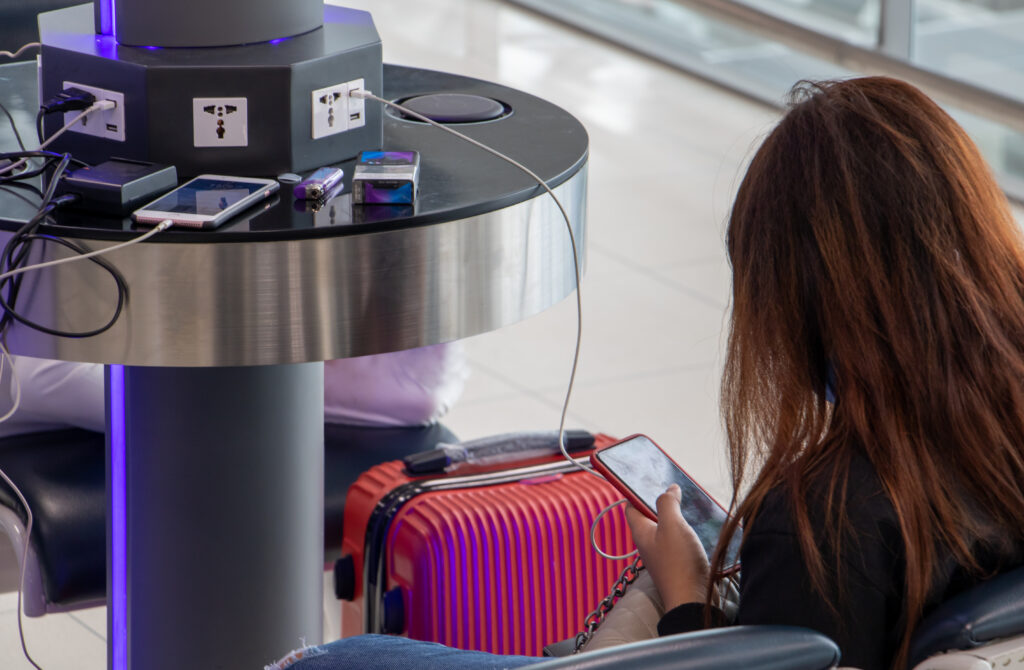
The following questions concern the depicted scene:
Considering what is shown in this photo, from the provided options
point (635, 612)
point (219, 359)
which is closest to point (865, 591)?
point (635, 612)

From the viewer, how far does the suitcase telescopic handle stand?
5.85 feet

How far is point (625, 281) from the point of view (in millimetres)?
3412

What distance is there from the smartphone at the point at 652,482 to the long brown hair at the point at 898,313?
0.24 meters

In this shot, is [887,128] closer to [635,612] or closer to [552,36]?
[635,612]

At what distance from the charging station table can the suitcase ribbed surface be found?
140 millimetres

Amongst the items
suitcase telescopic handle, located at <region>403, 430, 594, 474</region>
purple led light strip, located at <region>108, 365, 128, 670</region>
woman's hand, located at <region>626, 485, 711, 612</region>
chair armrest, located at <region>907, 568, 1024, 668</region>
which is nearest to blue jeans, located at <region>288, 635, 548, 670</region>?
woman's hand, located at <region>626, 485, 711, 612</region>

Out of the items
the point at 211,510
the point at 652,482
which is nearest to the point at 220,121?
the point at 211,510

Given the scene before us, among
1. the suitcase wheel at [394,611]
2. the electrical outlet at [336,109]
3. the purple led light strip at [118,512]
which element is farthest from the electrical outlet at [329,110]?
the suitcase wheel at [394,611]

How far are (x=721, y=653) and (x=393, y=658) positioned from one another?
32 centimetres

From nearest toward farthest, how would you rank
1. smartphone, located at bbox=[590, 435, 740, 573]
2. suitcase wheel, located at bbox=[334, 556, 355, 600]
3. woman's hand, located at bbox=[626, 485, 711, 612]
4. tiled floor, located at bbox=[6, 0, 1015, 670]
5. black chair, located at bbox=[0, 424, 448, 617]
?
1. woman's hand, located at bbox=[626, 485, 711, 612]
2. smartphone, located at bbox=[590, 435, 740, 573]
3. black chair, located at bbox=[0, 424, 448, 617]
4. suitcase wheel, located at bbox=[334, 556, 355, 600]
5. tiled floor, located at bbox=[6, 0, 1015, 670]

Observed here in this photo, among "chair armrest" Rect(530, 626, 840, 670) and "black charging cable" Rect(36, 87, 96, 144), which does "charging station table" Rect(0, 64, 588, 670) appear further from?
"chair armrest" Rect(530, 626, 840, 670)

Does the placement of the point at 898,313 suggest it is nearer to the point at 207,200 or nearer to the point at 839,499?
the point at 839,499

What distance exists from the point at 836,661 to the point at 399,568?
83cm

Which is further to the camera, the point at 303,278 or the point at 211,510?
the point at 211,510
